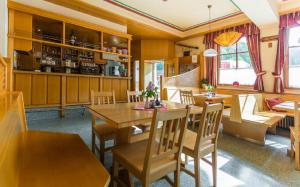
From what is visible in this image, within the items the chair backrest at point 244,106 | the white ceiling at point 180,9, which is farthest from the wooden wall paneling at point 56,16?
the chair backrest at point 244,106

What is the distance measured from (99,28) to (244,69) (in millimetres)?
4711

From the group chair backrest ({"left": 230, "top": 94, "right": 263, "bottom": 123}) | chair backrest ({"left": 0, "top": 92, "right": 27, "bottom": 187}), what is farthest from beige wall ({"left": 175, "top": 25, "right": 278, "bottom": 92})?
chair backrest ({"left": 0, "top": 92, "right": 27, "bottom": 187})

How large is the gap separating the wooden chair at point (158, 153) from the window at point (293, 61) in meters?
4.51

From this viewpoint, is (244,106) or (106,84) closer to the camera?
(244,106)

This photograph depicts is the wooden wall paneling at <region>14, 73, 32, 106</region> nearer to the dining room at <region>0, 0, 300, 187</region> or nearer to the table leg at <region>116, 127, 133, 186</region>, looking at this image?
the dining room at <region>0, 0, 300, 187</region>

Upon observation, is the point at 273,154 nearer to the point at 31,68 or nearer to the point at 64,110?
the point at 64,110

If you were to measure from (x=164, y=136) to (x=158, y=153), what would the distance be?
0.15 m

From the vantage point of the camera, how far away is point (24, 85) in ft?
13.0

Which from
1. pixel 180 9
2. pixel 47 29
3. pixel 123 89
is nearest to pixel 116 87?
pixel 123 89

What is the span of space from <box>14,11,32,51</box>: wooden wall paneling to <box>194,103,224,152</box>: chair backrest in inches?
178

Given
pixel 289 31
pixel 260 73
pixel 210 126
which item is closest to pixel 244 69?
pixel 260 73

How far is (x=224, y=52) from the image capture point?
19.0 feet

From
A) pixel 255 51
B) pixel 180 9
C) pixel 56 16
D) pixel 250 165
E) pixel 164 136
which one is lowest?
pixel 250 165

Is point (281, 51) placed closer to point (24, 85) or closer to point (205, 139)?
point (205, 139)
